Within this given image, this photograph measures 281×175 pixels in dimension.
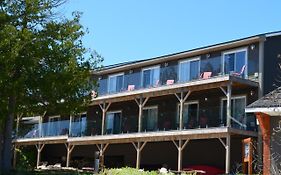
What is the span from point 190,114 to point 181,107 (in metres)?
1.37

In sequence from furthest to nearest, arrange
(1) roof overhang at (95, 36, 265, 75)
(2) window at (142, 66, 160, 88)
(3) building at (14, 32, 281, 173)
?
1. (2) window at (142, 66, 160, 88)
2. (1) roof overhang at (95, 36, 265, 75)
3. (3) building at (14, 32, 281, 173)

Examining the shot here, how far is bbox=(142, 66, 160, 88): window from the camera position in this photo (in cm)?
3688

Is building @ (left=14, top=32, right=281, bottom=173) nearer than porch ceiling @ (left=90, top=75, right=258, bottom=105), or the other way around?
porch ceiling @ (left=90, top=75, right=258, bottom=105)

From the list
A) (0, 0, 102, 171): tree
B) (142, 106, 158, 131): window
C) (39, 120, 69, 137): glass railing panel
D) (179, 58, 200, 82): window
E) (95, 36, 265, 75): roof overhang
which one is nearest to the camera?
(0, 0, 102, 171): tree

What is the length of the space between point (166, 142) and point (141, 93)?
4101mm

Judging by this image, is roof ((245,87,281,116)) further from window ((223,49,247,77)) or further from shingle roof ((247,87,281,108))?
window ((223,49,247,77))

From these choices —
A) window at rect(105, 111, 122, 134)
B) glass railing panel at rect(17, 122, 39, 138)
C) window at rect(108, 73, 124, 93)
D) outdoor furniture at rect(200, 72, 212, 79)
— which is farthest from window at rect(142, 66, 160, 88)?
glass railing panel at rect(17, 122, 39, 138)

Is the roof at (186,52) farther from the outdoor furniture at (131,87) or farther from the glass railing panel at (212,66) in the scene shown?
the outdoor furniture at (131,87)

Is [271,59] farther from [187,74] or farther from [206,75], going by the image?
[187,74]

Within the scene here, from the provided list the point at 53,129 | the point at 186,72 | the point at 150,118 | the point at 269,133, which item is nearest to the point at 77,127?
the point at 53,129

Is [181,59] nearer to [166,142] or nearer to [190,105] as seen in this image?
[190,105]

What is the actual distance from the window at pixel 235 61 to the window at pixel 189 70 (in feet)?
7.05

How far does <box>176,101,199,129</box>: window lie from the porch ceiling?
1.49 meters

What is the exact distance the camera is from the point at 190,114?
33.3 metres
